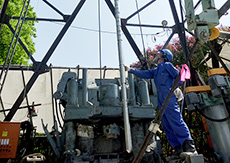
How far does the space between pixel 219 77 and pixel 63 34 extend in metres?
4.12

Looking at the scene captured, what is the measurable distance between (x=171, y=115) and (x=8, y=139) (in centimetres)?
325

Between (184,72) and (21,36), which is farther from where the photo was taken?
(21,36)

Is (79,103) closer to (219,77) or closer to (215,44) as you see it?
(219,77)

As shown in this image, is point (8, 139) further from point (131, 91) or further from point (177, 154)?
point (177, 154)

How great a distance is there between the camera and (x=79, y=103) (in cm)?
352

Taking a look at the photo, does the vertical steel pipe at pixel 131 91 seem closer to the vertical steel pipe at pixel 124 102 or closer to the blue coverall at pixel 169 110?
the blue coverall at pixel 169 110

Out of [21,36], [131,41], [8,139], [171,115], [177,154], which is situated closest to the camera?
[177,154]

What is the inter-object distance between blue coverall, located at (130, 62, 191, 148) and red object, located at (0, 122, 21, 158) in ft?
9.02

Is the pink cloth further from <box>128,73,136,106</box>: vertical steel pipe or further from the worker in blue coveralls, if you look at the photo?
<box>128,73,136,106</box>: vertical steel pipe

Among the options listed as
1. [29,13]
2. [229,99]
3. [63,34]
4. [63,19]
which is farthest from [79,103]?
[29,13]

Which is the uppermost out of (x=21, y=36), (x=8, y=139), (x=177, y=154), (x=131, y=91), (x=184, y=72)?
(x=21, y=36)

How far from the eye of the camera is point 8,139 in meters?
4.20

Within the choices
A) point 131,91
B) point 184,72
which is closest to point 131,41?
point 131,91

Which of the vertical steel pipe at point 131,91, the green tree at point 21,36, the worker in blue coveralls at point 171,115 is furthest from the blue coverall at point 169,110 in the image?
the green tree at point 21,36
